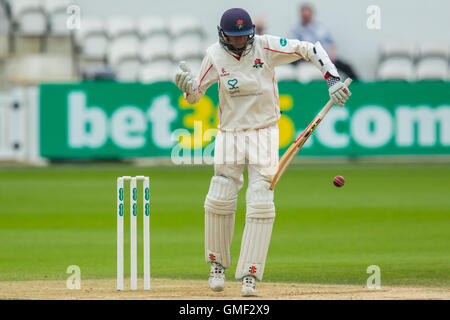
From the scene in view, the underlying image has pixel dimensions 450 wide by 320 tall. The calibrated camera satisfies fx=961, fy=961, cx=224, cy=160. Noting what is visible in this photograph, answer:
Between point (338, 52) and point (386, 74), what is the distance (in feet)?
3.59

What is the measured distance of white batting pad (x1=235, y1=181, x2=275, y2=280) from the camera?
6.09m

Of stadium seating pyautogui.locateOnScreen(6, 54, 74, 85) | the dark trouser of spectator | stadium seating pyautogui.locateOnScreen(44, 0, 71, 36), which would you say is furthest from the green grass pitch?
stadium seating pyautogui.locateOnScreen(44, 0, 71, 36)

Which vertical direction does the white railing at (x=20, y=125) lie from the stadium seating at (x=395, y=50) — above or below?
below

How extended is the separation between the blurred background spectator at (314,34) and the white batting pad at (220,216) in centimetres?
1088

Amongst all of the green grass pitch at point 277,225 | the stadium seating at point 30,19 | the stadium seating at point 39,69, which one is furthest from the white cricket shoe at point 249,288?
the stadium seating at point 30,19

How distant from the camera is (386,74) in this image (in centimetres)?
1881

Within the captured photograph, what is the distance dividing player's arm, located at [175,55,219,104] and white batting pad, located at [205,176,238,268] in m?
0.59

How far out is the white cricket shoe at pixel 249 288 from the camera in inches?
236

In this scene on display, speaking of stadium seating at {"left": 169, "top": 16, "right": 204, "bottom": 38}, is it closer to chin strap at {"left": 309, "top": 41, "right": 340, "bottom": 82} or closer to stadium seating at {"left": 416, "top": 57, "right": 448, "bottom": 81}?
stadium seating at {"left": 416, "top": 57, "right": 448, "bottom": 81}

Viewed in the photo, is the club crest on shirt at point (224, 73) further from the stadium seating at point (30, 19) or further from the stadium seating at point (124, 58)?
the stadium seating at point (30, 19)

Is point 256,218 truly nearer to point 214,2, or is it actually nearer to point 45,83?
point 45,83

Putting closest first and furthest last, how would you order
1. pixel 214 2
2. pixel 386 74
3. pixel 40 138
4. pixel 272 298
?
pixel 272 298, pixel 40 138, pixel 386 74, pixel 214 2

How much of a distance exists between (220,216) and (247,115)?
68cm
